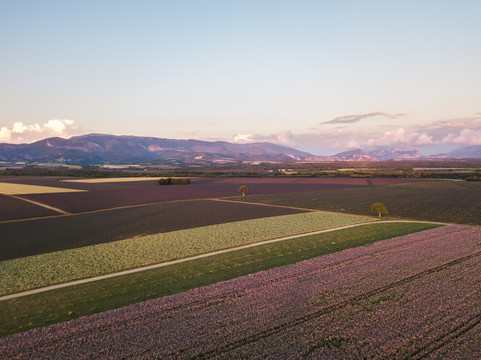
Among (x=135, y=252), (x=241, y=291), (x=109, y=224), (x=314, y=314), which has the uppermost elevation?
(x=314, y=314)

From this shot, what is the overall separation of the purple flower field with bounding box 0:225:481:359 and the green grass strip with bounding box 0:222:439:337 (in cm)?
105

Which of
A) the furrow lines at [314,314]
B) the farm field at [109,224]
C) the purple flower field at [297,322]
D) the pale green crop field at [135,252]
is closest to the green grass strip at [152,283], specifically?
the purple flower field at [297,322]

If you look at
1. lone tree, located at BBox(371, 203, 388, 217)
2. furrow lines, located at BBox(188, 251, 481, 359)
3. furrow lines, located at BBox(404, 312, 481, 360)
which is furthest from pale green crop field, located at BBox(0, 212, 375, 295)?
furrow lines, located at BBox(404, 312, 481, 360)

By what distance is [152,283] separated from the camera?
17172mm

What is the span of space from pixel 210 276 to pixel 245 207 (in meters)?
30.8

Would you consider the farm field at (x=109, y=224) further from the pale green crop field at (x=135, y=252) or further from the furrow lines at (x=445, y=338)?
the furrow lines at (x=445, y=338)

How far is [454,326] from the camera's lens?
11.7 metres

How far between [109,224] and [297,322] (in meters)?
27.8

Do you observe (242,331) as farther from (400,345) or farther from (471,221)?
(471,221)

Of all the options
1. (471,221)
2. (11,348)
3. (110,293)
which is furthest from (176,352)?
(471,221)

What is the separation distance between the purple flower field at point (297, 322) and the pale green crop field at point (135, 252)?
6.67 meters

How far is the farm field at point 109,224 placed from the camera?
26594 mm

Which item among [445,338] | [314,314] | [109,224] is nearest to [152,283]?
[314,314]

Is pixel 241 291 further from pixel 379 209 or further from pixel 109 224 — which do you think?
pixel 379 209
